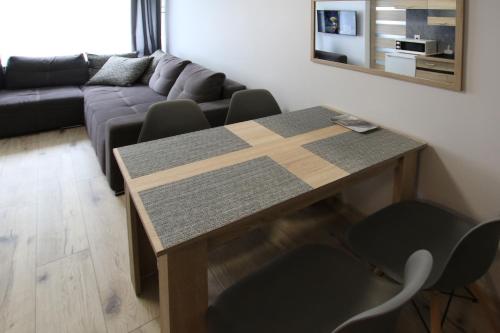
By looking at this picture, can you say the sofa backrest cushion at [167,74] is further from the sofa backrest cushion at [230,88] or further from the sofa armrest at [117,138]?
the sofa armrest at [117,138]

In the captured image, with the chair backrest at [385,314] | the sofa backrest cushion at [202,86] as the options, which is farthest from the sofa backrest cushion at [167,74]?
the chair backrest at [385,314]

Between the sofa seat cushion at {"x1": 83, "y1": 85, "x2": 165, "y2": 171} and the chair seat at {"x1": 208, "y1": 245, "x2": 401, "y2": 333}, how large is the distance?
2081 millimetres

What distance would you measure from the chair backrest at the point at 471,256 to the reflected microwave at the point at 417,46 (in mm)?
901

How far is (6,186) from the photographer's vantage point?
278 centimetres

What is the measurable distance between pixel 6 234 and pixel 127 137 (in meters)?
0.99

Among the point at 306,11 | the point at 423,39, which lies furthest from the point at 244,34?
the point at 423,39

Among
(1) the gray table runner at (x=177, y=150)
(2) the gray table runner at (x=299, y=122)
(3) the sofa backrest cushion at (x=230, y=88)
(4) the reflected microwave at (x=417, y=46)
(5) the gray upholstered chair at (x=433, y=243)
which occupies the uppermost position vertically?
(4) the reflected microwave at (x=417, y=46)

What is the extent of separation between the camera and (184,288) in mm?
1128

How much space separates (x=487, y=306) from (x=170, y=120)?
1.85 metres

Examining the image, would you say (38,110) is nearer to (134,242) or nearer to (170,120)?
(170,120)

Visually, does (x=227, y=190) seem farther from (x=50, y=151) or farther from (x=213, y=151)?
(x=50, y=151)

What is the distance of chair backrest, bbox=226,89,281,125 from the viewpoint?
92.9 inches

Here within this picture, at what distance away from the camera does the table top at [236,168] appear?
1185 millimetres

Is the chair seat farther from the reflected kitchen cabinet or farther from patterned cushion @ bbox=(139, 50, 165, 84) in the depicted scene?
patterned cushion @ bbox=(139, 50, 165, 84)
